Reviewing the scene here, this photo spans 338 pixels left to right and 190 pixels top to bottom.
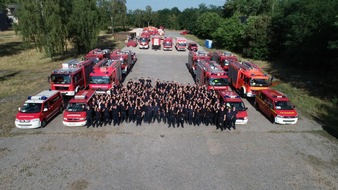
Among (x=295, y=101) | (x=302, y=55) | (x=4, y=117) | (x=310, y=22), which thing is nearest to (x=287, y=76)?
(x=302, y=55)

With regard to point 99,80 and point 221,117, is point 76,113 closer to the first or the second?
point 99,80

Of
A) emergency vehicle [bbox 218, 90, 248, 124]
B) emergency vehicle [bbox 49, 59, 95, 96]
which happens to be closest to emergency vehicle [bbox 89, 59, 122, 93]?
emergency vehicle [bbox 49, 59, 95, 96]

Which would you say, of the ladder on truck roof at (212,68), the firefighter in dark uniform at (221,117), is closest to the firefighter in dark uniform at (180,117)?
the firefighter in dark uniform at (221,117)

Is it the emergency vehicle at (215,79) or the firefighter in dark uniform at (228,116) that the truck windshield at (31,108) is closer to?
the firefighter in dark uniform at (228,116)

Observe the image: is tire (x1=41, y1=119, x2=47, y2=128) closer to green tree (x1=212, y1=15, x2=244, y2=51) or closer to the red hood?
the red hood

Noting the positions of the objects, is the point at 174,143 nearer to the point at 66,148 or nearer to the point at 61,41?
the point at 66,148
